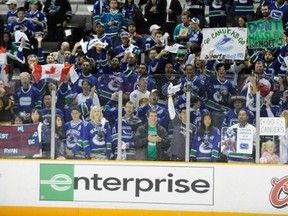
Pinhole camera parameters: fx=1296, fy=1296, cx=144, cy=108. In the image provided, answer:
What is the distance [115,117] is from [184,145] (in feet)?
3.52

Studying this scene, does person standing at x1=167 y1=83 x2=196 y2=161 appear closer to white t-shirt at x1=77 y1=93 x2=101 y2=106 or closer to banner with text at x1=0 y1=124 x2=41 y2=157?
white t-shirt at x1=77 y1=93 x2=101 y2=106

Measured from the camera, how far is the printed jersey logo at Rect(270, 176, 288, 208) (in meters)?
18.5

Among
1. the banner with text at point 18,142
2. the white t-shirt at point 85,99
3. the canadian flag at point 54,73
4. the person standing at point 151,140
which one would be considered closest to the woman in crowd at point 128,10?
the canadian flag at point 54,73

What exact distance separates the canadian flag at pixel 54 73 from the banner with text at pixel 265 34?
301cm

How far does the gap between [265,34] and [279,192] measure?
2862 millimetres

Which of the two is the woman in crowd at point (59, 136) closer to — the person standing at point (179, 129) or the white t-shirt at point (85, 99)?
the white t-shirt at point (85, 99)

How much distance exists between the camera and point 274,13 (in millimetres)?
22609

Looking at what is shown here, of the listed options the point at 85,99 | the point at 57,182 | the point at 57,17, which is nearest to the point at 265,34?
the point at 85,99

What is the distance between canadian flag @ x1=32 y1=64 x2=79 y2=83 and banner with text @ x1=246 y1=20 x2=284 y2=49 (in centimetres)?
301

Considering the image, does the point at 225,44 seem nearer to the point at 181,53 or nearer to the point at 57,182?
the point at 181,53

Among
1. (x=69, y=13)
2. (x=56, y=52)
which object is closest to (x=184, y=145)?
(x=56, y=52)

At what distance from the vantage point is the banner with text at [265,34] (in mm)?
19969

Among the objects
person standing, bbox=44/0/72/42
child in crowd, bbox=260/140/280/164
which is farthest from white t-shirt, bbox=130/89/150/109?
person standing, bbox=44/0/72/42

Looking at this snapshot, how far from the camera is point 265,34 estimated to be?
20109mm
